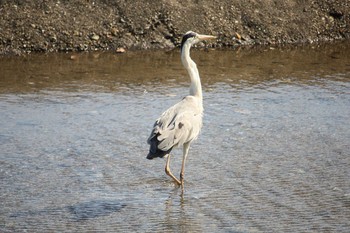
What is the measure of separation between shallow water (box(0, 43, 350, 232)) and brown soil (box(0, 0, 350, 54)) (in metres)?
0.59

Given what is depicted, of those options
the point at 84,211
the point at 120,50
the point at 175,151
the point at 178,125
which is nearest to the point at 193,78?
the point at 178,125

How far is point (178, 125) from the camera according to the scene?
28.3 ft

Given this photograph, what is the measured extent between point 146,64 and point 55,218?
689cm

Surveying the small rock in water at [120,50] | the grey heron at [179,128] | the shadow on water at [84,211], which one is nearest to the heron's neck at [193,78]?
the grey heron at [179,128]

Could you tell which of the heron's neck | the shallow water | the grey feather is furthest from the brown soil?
the grey feather

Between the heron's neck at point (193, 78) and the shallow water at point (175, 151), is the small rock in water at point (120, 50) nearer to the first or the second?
the shallow water at point (175, 151)

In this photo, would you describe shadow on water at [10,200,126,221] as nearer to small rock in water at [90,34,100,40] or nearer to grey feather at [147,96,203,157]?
grey feather at [147,96,203,157]

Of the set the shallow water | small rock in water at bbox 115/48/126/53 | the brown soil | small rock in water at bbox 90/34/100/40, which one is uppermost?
the brown soil

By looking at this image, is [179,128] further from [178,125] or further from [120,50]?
[120,50]

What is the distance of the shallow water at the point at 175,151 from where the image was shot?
7602 mm

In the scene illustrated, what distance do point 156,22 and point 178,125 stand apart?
695 centimetres

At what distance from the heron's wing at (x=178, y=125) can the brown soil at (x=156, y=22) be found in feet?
20.0

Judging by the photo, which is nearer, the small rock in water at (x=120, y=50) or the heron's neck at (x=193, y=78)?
the heron's neck at (x=193, y=78)

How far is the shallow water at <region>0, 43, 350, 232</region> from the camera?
7602mm
